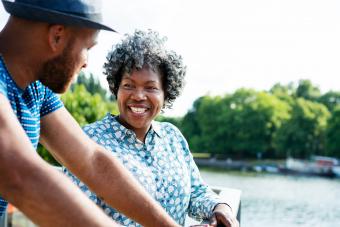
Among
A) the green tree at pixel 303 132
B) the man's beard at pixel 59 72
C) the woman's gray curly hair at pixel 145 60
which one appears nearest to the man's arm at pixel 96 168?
the man's beard at pixel 59 72

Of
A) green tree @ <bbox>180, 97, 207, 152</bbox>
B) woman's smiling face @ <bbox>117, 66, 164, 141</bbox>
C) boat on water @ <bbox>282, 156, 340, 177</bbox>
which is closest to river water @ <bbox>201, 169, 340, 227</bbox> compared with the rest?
boat on water @ <bbox>282, 156, 340, 177</bbox>

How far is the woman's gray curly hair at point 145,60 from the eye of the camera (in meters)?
2.91

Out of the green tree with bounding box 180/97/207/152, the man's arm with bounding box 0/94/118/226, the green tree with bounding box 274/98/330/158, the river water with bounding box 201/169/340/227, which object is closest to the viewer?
the man's arm with bounding box 0/94/118/226

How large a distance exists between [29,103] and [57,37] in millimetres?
336

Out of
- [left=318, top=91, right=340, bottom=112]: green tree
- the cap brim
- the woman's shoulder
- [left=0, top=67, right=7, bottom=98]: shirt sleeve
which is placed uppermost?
the cap brim

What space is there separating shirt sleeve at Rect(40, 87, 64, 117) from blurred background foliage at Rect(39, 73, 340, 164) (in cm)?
6277

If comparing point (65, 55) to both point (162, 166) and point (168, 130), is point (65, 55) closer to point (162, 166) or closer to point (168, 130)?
point (162, 166)

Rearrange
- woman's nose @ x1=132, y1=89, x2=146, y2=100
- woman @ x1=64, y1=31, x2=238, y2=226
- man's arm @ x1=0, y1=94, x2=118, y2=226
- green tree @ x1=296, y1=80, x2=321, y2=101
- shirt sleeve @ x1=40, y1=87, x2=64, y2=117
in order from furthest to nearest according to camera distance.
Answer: green tree @ x1=296, y1=80, x2=321, y2=101, woman's nose @ x1=132, y1=89, x2=146, y2=100, woman @ x1=64, y1=31, x2=238, y2=226, shirt sleeve @ x1=40, y1=87, x2=64, y2=117, man's arm @ x1=0, y1=94, x2=118, y2=226

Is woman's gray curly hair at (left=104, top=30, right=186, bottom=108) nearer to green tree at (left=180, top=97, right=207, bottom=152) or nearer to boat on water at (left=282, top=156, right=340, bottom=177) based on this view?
boat on water at (left=282, top=156, right=340, bottom=177)

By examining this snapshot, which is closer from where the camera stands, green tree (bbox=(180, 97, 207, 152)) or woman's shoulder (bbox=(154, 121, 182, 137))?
woman's shoulder (bbox=(154, 121, 182, 137))

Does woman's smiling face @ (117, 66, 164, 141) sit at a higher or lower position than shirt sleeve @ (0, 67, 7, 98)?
lower

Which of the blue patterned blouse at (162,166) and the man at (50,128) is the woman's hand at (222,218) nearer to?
the blue patterned blouse at (162,166)

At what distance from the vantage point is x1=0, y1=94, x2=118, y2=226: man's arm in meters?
1.19

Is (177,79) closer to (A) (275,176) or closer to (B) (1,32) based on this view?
(B) (1,32)
